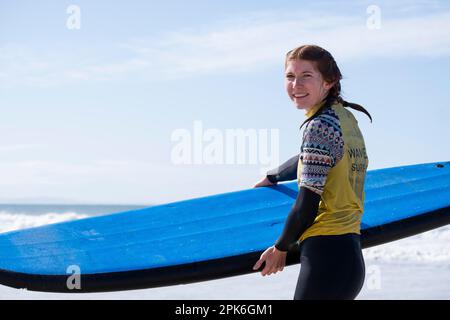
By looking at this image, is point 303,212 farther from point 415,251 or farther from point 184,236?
point 415,251

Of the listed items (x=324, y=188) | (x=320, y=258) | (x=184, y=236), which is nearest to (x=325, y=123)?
(x=324, y=188)

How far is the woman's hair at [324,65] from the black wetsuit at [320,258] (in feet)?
0.97

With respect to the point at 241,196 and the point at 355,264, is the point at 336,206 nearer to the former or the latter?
the point at 355,264

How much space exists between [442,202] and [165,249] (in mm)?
1559

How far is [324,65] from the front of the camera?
203cm

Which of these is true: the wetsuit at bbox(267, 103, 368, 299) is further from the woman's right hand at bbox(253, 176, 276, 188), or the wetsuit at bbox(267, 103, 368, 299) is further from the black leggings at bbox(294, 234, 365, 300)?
the woman's right hand at bbox(253, 176, 276, 188)

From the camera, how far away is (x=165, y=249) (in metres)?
3.20

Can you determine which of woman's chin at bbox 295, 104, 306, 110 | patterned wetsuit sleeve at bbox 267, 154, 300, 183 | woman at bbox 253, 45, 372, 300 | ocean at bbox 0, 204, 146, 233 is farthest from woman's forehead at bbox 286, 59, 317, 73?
ocean at bbox 0, 204, 146, 233

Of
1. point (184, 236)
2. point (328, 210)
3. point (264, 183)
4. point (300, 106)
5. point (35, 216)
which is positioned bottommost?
point (35, 216)

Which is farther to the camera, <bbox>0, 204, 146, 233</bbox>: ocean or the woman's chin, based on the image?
<bbox>0, 204, 146, 233</bbox>: ocean

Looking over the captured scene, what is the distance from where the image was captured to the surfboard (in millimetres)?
3012

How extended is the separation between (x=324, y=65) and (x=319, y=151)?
0.98ft
